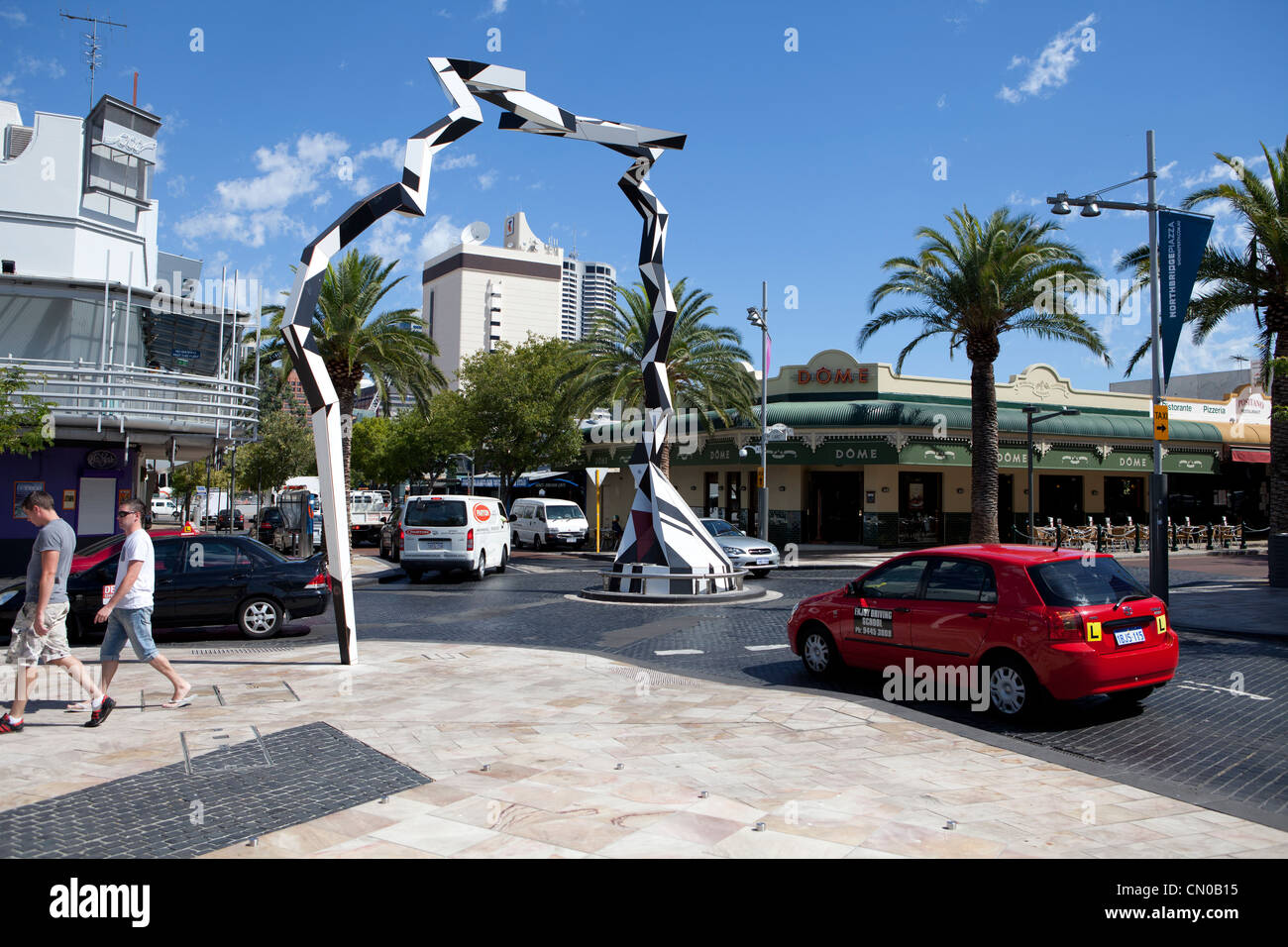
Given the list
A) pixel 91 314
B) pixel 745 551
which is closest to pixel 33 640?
pixel 745 551

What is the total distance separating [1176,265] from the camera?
51.8ft

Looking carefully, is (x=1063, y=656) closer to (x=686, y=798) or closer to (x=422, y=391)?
(x=686, y=798)

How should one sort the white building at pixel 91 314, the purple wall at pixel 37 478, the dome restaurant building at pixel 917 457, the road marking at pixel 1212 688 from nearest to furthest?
the road marking at pixel 1212 688 → the white building at pixel 91 314 → the purple wall at pixel 37 478 → the dome restaurant building at pixel 917 457

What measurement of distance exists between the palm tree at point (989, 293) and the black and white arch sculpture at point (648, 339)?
37.5 feet

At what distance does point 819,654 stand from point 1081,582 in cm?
292

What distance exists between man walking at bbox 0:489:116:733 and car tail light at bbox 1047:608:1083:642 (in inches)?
289

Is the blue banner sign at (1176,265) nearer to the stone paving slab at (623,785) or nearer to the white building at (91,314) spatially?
the stone paving slab at (623,785)

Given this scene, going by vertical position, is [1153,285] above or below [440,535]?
above

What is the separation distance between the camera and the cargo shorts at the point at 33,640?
660 cm

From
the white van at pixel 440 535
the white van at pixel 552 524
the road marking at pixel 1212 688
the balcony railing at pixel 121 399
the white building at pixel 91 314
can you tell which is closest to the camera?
the road marking at pixel 1212 688

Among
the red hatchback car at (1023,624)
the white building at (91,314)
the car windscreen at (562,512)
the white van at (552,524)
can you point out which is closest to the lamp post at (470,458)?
the white van at (552,524)

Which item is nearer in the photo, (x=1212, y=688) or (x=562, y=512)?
(x=1212, y=688)

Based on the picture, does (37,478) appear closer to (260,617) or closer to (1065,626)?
(260,617)

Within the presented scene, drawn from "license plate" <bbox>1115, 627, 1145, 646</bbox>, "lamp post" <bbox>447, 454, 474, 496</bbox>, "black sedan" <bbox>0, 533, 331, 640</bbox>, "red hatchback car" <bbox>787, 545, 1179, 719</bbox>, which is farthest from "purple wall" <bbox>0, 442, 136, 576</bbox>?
"license plate" <bbox>1115, 627, 1145, 646</bbox>
